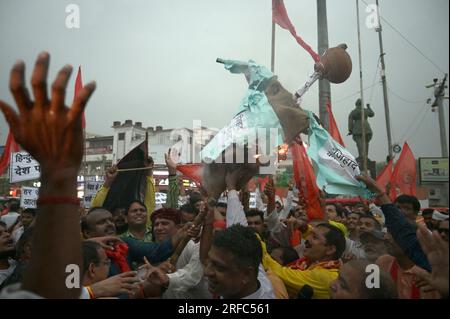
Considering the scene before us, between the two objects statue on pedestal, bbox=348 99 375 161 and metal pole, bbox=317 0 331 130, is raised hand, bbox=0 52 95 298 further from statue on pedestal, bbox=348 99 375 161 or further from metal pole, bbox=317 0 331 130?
statue on pedestal, bbox=348 99 375 161

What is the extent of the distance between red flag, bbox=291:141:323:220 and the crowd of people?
0.10 metres

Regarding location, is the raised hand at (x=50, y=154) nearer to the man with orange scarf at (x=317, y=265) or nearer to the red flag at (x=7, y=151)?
the man with orange scarf at (x=317, y=265)

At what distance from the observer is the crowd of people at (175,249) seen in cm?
127

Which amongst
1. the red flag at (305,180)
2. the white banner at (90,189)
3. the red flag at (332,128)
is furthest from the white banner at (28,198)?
the red flag at (332,128)

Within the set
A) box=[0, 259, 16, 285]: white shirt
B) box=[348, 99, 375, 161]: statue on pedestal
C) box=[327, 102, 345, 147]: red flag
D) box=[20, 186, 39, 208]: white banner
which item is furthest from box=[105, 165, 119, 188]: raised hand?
box=[348, 99, 375, 161]: statue on pedestal

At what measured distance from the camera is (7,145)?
6.71 m

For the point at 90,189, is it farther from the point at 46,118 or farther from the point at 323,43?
the point at 46,118

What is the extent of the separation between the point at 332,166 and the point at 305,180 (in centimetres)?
78

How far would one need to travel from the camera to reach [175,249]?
3.22m

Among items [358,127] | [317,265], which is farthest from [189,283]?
[358,127]

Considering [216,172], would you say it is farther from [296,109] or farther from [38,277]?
[38,277]

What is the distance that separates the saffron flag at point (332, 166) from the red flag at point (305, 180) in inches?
22.5

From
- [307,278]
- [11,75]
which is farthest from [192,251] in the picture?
[11,75]
